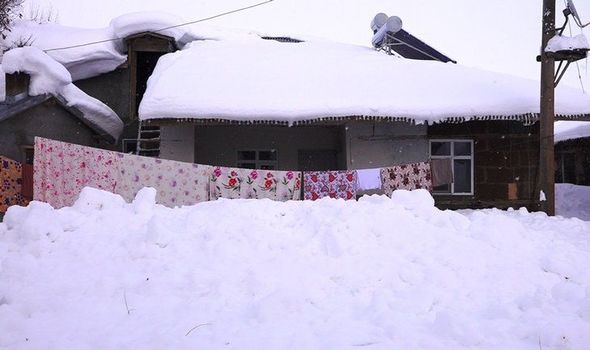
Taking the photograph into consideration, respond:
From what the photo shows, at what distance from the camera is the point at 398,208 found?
6926mm

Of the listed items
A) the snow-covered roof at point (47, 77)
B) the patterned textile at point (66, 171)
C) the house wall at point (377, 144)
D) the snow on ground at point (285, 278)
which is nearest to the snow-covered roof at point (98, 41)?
the snow-covered roof at point (47, 77)

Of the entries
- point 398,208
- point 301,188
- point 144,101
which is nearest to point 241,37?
point 144,101

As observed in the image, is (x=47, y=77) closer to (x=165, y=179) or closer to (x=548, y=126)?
(x=165, y=179)

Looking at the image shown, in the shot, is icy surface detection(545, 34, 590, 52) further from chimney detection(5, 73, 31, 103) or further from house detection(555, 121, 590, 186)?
chimney detection(5, 73, 31, 103)

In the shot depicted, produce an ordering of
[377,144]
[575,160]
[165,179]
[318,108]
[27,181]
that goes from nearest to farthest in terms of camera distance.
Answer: [27,181]
[165,179]
[318,108]
[377,144]
[575,160]

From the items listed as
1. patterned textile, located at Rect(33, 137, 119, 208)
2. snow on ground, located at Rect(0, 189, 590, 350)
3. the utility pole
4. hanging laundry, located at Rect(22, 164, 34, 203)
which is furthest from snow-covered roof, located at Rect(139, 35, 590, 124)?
snow on ground, located at Rect(0, 189, 590, 350)

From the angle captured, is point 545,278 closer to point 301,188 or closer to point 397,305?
point 397,305

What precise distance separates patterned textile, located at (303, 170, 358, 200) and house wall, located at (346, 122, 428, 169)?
1.70 m

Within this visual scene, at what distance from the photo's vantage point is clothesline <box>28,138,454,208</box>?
7953mm

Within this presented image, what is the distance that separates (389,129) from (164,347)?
9201 millimetres

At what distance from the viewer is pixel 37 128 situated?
11398mm

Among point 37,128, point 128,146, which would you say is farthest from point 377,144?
point 128,146

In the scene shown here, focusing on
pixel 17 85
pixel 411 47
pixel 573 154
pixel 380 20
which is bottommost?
pixel 573 154

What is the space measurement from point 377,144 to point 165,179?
5340 millimetres
